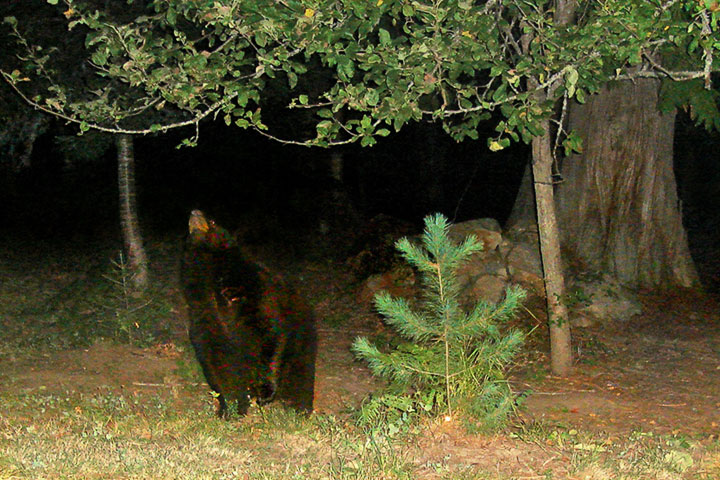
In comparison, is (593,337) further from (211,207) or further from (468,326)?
(211,207)

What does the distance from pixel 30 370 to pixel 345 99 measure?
4.41 meters

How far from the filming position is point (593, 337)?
10.7 metres

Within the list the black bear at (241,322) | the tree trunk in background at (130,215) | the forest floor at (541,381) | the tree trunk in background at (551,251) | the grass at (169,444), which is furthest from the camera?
the tree trunk in background at (130,215)

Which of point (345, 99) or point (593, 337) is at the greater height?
point (345, 99)

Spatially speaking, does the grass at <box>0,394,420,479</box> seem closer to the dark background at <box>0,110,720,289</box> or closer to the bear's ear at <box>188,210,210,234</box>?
the bear's ear at <box>188,210,210,234</box>

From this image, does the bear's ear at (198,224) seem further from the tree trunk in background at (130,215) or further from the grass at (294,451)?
the tree trunk in background at (130,215)

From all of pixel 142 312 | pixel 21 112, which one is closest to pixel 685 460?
pixel 142 312

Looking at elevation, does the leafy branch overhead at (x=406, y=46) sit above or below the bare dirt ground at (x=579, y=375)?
above

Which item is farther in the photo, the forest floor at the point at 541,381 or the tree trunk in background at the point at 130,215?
the tree trunk in background at the point at 130,215

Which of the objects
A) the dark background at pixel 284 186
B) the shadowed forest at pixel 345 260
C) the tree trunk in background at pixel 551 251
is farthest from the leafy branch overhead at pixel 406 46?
the dark background at pixel 284 186

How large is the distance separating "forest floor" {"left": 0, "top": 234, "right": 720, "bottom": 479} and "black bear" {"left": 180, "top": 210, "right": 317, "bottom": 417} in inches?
30.9

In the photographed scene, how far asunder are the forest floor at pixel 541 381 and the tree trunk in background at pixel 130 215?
0.72 metres

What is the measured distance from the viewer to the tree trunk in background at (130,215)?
11.6 m

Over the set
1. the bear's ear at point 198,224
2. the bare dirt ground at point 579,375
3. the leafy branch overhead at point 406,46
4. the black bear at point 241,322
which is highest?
the leafy branch overhead at point 406,46
